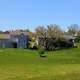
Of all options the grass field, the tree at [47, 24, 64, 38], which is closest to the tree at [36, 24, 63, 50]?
the tree at [47, 24, 64, 38]

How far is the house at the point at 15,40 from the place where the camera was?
5891 inches

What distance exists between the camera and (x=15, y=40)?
153750mm

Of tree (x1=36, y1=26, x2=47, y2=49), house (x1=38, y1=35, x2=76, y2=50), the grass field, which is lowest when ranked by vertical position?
the grass field

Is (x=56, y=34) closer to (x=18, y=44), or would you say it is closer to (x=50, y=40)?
(x=50, y=40)

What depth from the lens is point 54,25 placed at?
162 m

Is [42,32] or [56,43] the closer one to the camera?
[56,43]

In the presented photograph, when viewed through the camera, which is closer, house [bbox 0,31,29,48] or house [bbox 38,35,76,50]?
house [bbox 38,35,76,50]

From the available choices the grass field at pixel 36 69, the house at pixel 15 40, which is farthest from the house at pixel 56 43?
the grass field at pixel 36 69

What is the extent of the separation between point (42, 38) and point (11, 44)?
1423cm

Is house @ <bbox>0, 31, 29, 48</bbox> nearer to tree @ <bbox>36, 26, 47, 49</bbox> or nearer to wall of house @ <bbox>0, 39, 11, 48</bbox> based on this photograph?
wall of house @ <bbox>0, 39, 11, 48</bbox>

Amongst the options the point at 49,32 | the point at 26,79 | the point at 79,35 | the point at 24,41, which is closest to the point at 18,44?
the point at 24,41

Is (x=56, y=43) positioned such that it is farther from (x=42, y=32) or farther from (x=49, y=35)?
(x=42, y=32)

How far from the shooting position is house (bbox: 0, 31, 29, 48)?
5891 inches

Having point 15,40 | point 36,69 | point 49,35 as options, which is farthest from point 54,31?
point 36,69
